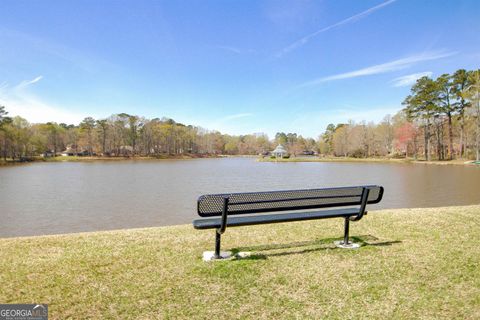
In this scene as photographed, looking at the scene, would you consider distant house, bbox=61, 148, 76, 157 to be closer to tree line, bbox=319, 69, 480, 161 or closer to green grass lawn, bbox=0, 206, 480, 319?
tree line, bbox=319, 69, 480, 161

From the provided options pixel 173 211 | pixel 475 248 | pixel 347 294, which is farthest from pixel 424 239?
pixel 173 211

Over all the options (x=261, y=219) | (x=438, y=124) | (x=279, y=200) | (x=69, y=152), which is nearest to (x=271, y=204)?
(x=279, y=200)

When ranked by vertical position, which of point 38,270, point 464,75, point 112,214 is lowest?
point 112,214

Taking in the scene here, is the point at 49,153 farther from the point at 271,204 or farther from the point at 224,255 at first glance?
the point at 271,204

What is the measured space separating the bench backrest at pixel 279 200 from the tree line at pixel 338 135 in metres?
48.4

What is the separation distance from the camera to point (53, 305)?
2.65 metres

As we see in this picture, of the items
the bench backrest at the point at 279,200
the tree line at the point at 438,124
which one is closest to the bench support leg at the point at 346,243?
the bench backrest at the point at 279,200

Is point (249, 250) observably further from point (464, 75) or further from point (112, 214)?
point (464, 75)

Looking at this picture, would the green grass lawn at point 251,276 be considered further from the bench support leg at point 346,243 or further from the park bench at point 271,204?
the park bench at point 271,204

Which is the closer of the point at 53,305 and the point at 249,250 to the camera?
the point at 53,305

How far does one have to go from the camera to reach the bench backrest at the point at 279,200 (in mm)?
3672

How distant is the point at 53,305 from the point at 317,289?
254 centimetres

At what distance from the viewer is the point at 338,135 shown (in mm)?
87438

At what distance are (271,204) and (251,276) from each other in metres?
1.05
